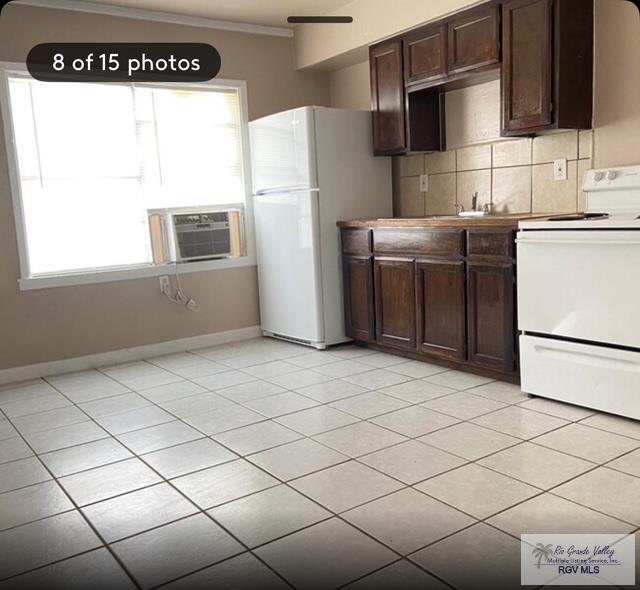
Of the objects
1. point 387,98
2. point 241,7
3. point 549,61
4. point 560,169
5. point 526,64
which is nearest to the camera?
point 549,61

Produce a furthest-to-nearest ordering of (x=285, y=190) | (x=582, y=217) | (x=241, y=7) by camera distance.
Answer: (x=285, y=190) < (x=241, y=7) < (x=582, y=217)

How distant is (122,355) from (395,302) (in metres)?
1.88

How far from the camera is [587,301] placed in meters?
2.75

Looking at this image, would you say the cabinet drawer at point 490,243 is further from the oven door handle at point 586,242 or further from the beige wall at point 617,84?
the beige wall at point 617,84

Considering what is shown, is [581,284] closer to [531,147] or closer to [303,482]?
[531,147]

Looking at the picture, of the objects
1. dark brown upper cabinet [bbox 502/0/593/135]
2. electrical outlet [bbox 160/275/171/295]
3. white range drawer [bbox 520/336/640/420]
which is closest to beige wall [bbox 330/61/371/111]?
dark brown upper cabinet [bbox 502/0/593/135]

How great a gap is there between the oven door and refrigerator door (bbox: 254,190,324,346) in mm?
1568

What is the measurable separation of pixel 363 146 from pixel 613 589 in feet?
10.8

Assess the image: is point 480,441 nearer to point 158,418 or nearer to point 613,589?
point 613,589

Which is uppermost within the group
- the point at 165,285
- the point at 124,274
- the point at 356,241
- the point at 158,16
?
the point at 158,16

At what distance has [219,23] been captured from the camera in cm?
449

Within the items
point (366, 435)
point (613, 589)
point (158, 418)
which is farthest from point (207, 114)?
point (613, 589)

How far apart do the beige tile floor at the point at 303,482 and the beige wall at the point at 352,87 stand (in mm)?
2232

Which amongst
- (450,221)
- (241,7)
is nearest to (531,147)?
(450,221)
